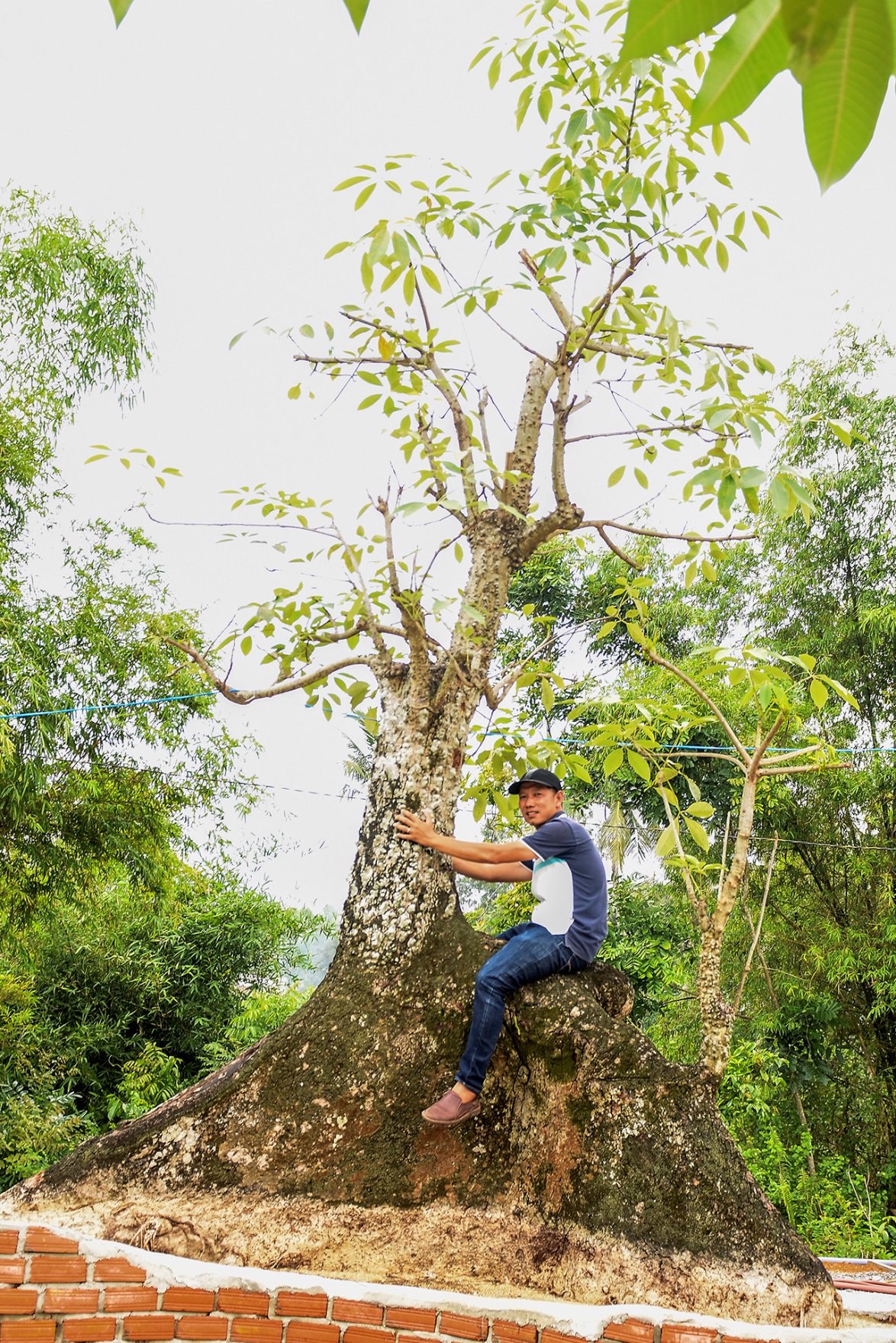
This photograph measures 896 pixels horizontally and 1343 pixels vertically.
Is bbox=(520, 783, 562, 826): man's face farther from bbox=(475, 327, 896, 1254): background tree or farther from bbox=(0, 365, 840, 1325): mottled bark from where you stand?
bbox=(475, 327, 896, 1254): background tree

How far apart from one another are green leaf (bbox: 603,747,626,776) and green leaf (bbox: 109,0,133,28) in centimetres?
231

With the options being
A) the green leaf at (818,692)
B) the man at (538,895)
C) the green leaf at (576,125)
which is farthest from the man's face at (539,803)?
the green leaf at (576,125)

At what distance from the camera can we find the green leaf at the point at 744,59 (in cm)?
59

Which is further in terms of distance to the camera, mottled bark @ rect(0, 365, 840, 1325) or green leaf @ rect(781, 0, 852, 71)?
mottled bark @ rect(0, 365, 840, 1325)

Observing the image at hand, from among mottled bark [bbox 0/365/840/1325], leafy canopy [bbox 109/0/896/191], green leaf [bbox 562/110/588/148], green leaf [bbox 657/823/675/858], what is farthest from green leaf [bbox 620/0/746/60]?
green leaf [bbox 657/823/675/858]

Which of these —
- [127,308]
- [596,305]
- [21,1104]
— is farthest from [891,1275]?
[127,308]

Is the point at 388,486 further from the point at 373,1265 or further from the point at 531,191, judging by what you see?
the point at 373,1265

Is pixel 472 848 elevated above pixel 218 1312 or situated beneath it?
elevated above

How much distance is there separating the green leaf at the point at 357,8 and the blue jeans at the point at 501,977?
2381 mm

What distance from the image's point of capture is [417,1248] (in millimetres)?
2525

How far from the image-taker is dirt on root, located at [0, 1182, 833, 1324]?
2.41m

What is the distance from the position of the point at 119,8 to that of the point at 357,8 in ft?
0.48

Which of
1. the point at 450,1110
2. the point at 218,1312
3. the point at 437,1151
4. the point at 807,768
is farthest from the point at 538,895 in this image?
the point at 218,1312

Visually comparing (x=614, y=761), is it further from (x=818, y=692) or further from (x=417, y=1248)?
(x=417, y=1248)
